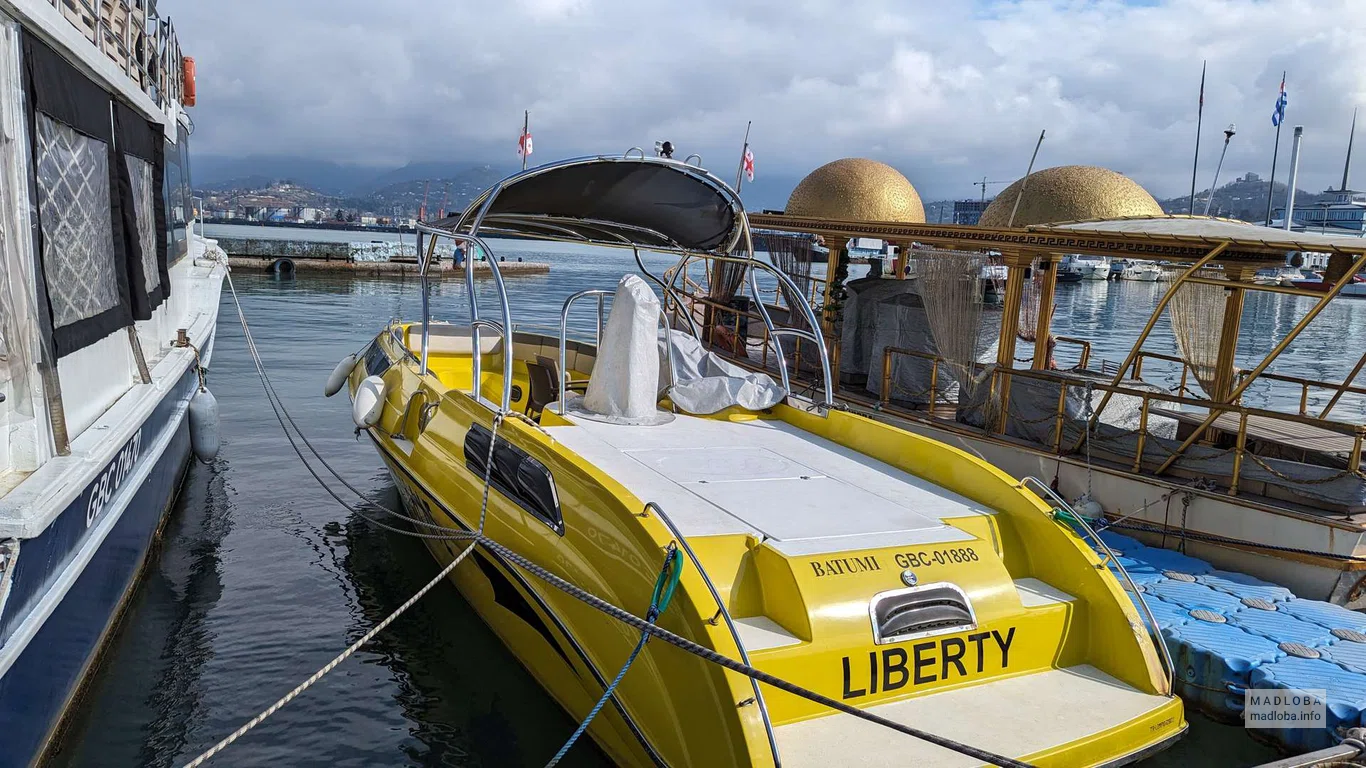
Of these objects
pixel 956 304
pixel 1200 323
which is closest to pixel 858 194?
pixel 956 304

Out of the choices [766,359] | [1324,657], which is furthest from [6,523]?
[766,359]

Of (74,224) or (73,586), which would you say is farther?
(74,224)

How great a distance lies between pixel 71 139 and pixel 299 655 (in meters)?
3.70

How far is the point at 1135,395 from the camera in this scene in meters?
9.41

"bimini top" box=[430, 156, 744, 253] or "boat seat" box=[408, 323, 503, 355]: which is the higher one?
"bimini top" box=[430, 156, 744, 253]

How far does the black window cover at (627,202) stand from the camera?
7840 millimetres

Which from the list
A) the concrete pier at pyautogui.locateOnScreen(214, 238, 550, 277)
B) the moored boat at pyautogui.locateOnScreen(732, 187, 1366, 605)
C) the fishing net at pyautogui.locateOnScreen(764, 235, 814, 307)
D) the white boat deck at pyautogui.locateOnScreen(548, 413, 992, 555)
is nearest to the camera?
the white boat deck at pyautogui.locateOnScreen(548, 413, 992, 555)

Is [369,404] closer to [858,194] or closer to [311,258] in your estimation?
[858,194]

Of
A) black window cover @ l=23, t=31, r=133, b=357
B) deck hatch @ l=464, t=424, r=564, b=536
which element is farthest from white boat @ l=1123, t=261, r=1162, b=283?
black window cover @ l=23, t=31, r=133, b=357

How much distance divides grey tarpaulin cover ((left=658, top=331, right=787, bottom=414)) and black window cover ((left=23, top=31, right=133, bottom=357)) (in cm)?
404

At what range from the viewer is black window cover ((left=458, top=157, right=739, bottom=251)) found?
25.7 ft

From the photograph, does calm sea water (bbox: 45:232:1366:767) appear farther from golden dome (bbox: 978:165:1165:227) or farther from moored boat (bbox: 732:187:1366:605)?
golden dome (bbox: 978:165:1165:227)

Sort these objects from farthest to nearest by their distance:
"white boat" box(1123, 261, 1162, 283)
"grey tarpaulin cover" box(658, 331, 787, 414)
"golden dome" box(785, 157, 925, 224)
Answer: "white boat" box(1123, 261, 1162, 283) < "golden dome" box(785, 157, 925, 224) < "grey tarpaulin cover" box(658, 331, 787, 414)

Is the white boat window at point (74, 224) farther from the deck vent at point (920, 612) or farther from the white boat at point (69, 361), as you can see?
the deck vent at point (920, 612)
